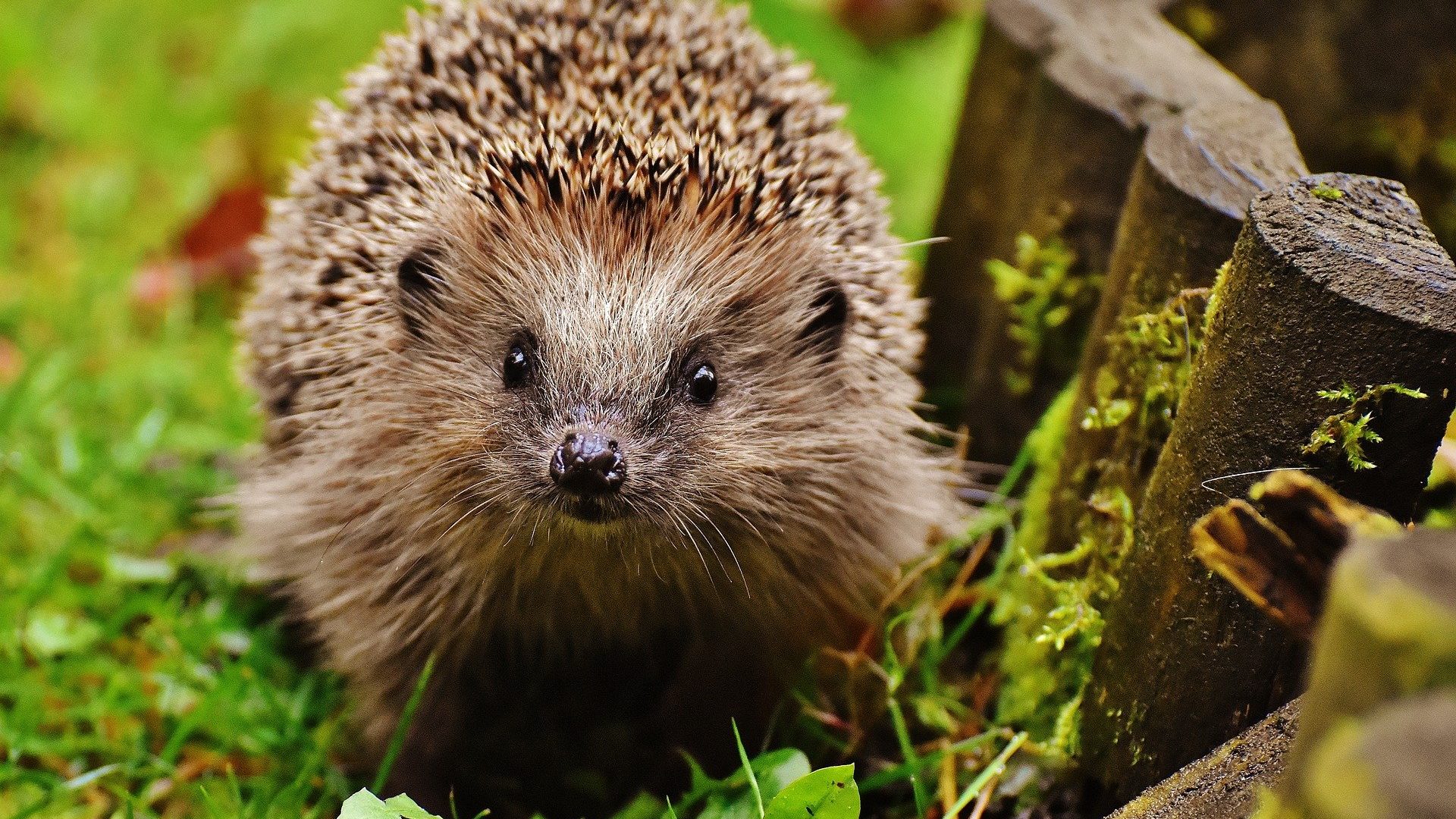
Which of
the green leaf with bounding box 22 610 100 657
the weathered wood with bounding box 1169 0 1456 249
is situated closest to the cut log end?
the weathered wood with bounding box 1169 0 1456 249

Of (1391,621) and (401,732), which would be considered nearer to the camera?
(1391,621)

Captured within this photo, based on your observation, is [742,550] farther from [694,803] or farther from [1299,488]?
[1299,488]

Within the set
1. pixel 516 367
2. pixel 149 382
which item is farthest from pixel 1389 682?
pixel 149 382

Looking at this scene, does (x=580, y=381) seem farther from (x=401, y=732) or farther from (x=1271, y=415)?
(x=1271, y=415)

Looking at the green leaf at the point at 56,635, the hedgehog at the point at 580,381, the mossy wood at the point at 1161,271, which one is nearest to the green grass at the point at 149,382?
the green leaf at the point at 56,635

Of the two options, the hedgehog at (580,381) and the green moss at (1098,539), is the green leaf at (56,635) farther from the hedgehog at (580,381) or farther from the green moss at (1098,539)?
the green moss at (1098,539)
